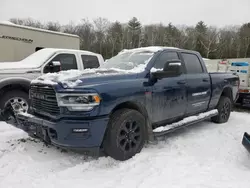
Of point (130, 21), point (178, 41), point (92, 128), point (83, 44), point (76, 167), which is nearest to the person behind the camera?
point (92, 128)

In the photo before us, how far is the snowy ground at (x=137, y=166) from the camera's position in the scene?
2.83 meters

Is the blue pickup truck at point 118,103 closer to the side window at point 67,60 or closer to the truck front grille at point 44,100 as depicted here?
the truck front grille at point 44,100

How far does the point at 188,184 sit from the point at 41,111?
2.29 metres

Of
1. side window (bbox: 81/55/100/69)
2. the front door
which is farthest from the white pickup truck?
the front door

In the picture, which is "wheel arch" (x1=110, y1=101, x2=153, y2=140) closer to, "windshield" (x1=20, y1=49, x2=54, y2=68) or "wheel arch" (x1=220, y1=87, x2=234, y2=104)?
"wheel arch" (x1=220, y1=87, x2=234, y2=104)

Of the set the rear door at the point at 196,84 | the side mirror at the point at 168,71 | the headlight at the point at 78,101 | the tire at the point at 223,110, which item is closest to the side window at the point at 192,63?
the rear door at the point at 196,84

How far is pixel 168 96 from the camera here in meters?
4.08

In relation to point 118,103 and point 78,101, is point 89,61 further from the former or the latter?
point 78,101

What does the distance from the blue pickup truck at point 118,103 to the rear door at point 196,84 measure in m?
0.02

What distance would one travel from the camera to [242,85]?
891cm

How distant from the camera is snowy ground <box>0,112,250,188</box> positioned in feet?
9.29

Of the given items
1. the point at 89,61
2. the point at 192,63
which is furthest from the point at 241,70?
the point at 89,61

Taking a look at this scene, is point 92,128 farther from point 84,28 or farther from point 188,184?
point 84,28

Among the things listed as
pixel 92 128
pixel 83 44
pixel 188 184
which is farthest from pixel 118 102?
pixel 83 44
